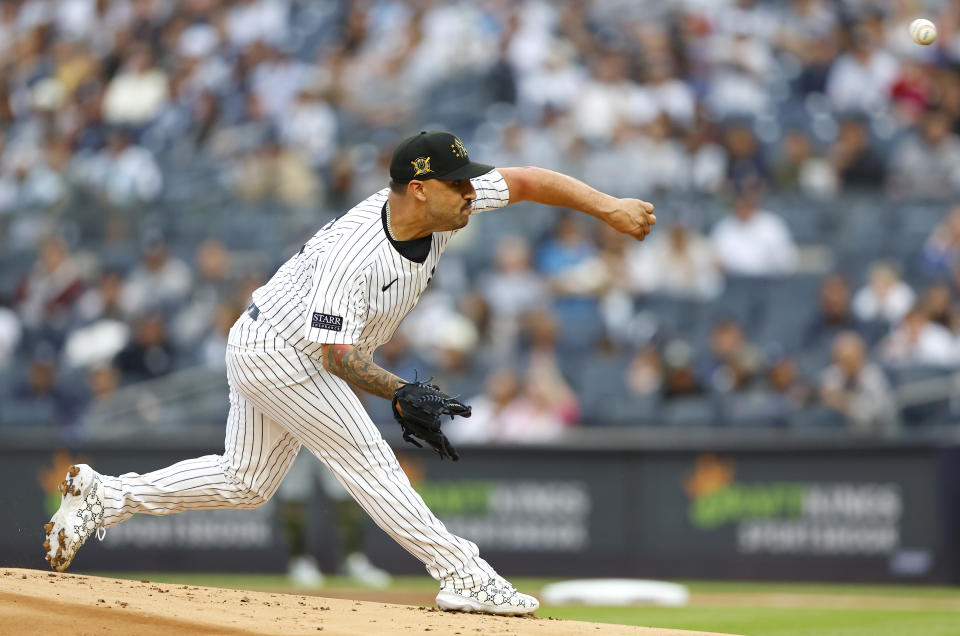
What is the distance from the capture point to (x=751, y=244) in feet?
42.2

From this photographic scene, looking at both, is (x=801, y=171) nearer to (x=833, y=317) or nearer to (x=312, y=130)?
(x=833, y=317)

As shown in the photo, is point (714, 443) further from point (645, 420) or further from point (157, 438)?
point (157, 438)

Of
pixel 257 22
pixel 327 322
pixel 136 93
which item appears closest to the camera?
pixel 327 322

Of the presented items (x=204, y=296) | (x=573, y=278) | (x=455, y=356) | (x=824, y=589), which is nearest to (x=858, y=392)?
(x=824, y=589)

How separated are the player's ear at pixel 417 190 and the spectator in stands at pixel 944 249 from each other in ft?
26.9

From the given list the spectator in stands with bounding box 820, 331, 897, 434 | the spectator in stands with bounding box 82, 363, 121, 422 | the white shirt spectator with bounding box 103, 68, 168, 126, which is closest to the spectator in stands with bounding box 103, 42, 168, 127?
the white shirt spectator with bounding box 103, 68, 168, 126

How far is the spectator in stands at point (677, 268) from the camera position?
12516 millimetres

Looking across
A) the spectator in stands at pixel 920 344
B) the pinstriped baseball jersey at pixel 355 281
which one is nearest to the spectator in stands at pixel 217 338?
the spectator in stands at pixel 920 344

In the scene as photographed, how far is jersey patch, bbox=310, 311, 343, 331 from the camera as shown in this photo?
517cm

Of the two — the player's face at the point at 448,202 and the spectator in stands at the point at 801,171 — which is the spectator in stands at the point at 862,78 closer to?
the spectator in stands at the point at 801,171

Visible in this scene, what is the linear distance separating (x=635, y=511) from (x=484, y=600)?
5.98m

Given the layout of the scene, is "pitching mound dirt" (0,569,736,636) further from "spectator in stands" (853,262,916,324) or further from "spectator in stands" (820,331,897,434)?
"spectator in stands" (853,262,916,324)

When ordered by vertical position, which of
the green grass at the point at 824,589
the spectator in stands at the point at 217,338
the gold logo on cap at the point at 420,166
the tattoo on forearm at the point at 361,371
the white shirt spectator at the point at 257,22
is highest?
the white shirt spectator at the point at 257,22

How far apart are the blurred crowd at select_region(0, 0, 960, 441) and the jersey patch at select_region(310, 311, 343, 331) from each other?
650cm
